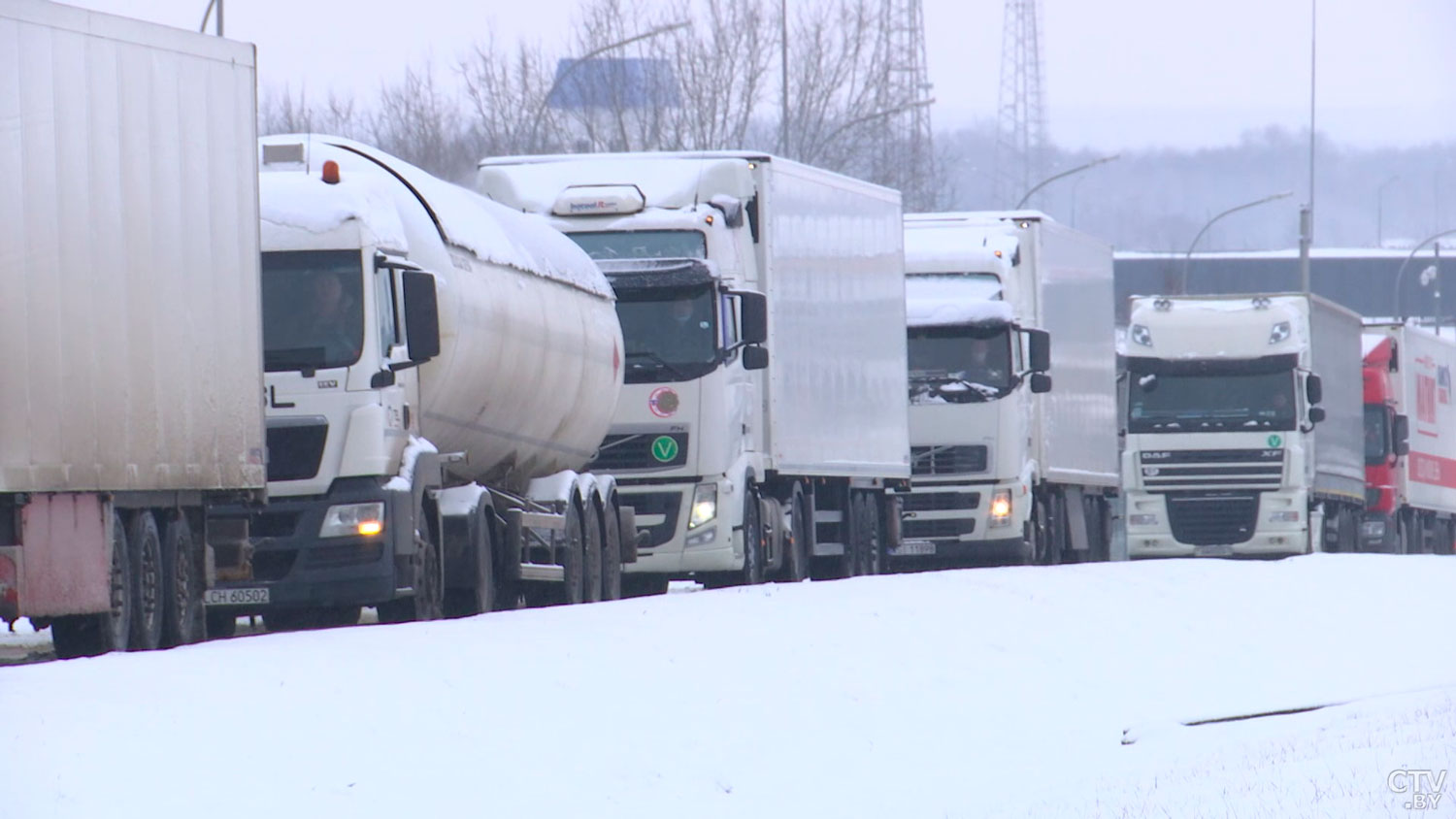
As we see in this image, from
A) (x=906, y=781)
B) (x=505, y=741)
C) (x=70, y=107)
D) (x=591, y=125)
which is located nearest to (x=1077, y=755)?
(x=906, y=781)

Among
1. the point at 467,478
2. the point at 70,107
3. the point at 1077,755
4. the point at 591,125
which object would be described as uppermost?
the point at 591,125

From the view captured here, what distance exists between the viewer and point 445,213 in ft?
57.2

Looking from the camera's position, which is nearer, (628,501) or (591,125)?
(628,501)

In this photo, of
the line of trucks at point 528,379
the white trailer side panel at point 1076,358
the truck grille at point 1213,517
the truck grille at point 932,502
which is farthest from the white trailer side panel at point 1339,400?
the truck grille at point 932,502

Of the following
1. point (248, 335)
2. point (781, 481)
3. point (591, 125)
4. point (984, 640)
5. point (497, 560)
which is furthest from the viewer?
point (591, 125)

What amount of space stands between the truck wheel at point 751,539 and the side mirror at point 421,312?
6319mm

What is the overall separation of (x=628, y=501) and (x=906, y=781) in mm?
Result: 9900

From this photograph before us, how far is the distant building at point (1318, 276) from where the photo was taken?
14988 cm

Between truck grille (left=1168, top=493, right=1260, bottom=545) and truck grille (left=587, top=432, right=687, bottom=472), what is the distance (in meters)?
16.0

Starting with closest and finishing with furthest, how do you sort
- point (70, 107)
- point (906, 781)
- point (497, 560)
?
point (906, 781), point (70, 107), point (497, 560)

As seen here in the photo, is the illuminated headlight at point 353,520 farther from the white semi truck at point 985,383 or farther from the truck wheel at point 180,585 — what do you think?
the white semi truck at point 985,383

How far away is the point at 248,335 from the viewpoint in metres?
14.2

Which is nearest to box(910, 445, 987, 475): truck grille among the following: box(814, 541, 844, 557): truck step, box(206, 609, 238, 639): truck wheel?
box(814, 541, 844, 557): truck step

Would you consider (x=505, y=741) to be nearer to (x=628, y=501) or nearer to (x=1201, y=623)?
(x=1201, y=623)
